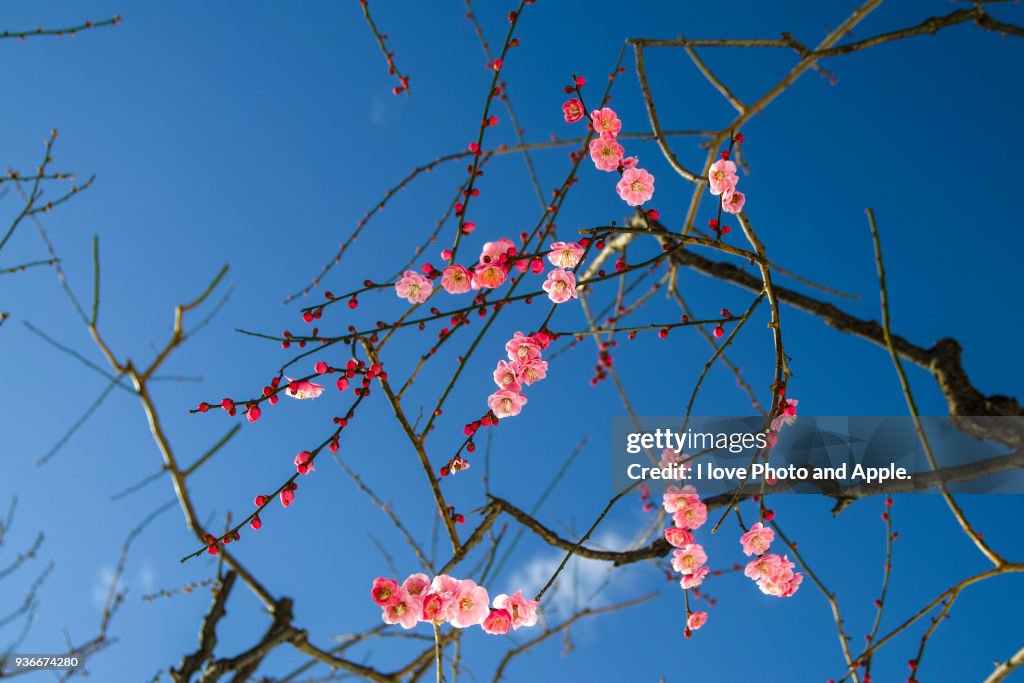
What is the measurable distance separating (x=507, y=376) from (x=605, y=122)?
0.76m

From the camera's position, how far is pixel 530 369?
4.90 feet

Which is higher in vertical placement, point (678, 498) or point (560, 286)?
point (560, 286)

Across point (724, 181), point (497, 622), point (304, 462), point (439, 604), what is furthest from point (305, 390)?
point (724, 181)

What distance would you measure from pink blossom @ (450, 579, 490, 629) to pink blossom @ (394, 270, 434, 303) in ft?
2.32

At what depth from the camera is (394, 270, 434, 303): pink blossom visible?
5.42 feet

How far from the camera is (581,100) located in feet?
5.56

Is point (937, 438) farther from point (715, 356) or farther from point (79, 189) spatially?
point (79, 189)

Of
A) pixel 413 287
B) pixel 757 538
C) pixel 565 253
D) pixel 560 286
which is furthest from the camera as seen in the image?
pixel 757 538

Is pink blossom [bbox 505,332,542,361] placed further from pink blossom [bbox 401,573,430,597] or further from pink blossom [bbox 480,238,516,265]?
pink blossom [bbox 401,573,430,597]

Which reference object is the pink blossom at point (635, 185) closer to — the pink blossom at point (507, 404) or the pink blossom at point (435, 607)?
the pink blossom at point (507, 404)

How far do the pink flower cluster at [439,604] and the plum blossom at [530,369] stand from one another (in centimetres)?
47

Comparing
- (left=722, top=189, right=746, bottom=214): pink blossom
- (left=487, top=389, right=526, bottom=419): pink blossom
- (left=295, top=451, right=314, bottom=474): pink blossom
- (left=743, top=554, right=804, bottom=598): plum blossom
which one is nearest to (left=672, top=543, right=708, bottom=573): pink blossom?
(left=743, top=554, right=804, bottom=598): plum blossom

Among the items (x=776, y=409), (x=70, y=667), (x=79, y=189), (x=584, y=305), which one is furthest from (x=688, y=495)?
(x=70, y=667)

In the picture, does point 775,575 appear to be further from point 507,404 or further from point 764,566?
point 507,404
